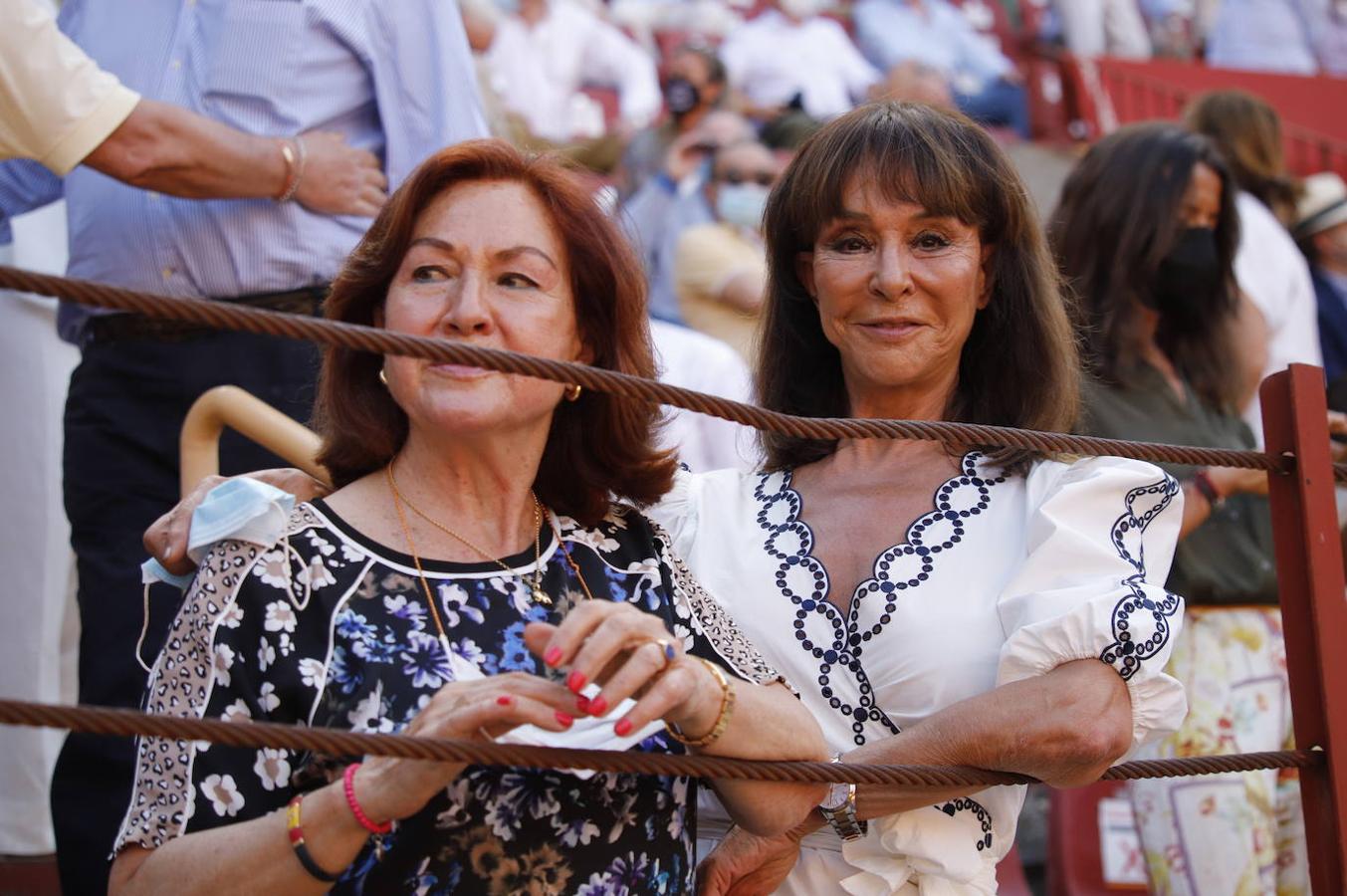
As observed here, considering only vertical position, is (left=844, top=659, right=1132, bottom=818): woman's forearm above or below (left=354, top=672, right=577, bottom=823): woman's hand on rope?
below

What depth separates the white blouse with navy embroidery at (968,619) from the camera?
2.27m

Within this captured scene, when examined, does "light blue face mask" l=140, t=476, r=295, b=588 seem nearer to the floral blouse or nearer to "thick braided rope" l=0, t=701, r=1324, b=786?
the floral blouse

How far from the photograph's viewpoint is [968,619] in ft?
7.86

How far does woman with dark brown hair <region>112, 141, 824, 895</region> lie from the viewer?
1811mm

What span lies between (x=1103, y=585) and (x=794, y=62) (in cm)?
904

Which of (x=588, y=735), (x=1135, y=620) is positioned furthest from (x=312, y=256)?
(x=1135, y=620)

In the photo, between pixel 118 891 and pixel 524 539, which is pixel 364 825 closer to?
pixel 118 891

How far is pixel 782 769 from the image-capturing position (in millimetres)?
1953

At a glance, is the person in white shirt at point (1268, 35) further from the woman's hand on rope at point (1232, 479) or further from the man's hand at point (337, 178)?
the man's hand at point (337, 178)

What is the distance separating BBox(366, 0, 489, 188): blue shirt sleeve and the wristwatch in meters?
1.65

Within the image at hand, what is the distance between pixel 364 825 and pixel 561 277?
855 millimetres

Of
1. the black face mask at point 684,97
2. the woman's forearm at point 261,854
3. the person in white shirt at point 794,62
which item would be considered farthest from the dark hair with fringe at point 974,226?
the person in white shirt at point 794,62

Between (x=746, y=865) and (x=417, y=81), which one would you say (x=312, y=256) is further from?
(x=746, y=865)

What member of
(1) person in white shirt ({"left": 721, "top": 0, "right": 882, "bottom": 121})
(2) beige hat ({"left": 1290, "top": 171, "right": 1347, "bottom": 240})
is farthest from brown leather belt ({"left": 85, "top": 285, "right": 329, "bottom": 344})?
(1) person in white shirt ({"left": 721, "top": 0, "right": 882, "bottom": 121})
